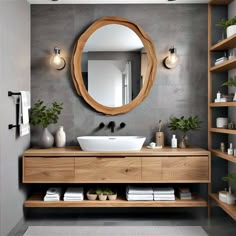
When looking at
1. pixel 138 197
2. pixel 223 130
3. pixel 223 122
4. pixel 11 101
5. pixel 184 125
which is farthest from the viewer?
pixel 184 125

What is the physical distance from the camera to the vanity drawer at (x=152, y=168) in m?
3.60

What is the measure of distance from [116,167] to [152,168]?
39 centimetres

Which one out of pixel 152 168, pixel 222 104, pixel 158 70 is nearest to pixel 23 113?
A: pixel 152 168

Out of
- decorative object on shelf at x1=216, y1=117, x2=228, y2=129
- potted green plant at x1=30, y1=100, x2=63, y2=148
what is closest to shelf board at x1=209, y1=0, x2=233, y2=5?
decorative object on shelf at x1=216, y1=117, x2=228, y2=129

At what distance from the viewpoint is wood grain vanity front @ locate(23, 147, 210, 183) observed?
3598 mm

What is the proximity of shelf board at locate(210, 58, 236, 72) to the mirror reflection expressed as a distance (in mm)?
824

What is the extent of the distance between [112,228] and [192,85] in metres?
1.94

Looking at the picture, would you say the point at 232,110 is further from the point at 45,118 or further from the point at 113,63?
the point at 45,118

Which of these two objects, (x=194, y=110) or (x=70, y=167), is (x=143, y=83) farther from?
(x=70, y=167)

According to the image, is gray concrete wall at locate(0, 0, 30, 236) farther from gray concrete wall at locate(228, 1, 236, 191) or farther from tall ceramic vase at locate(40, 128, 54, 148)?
gray concrete wall at locate(228, 1, 236, 191)

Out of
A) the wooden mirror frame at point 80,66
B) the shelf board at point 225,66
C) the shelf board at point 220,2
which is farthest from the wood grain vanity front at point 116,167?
the shelf board at point 220,2

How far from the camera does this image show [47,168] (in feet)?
11.8

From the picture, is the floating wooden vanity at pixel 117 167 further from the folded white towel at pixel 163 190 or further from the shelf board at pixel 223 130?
the shelf board at pixel 223 130

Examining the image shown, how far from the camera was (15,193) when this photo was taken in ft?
11.3
